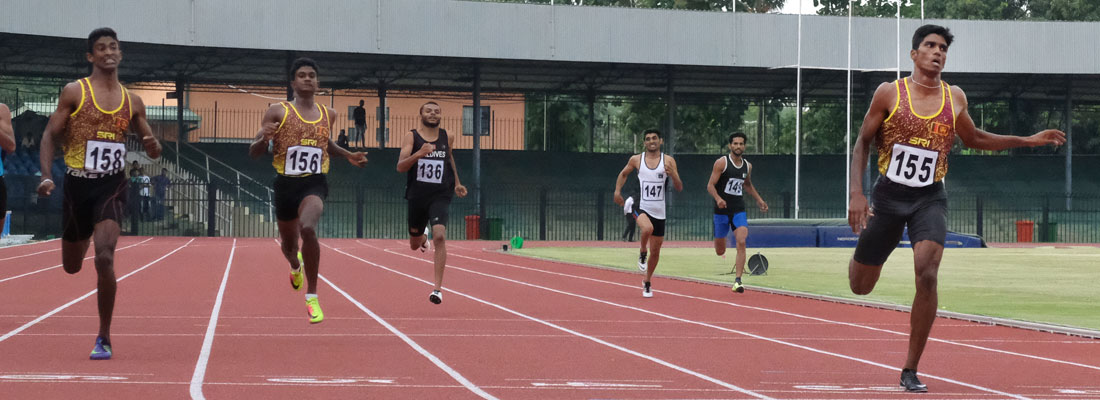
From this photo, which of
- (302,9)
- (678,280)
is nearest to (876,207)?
(678,280)

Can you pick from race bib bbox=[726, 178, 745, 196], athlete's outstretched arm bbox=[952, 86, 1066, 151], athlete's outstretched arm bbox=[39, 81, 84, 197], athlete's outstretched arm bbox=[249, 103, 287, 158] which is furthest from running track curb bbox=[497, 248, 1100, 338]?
athlete's outstretched arm bbox=[39, 81, 84, 197]

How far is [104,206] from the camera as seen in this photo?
8180mm

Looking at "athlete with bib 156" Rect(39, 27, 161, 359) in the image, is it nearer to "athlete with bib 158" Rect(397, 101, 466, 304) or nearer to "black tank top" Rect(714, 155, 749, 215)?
"athlete with bib 158" Rect(397, 101, 466, 304)

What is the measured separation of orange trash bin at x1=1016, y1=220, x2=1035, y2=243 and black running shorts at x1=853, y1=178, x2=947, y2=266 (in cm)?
3760

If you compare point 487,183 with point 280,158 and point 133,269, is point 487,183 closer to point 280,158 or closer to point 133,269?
point 133,269

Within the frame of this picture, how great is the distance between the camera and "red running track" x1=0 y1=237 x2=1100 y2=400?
22.9ft

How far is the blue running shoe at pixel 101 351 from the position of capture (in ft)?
26.1

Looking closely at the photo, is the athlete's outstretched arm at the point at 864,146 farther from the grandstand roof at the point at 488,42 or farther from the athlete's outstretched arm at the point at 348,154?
the grandstand roof at the point at 488,42

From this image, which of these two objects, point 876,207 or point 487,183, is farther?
point 487,183

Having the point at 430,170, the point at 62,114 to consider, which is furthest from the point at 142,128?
the point at 430,170

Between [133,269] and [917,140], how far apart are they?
49.8ft

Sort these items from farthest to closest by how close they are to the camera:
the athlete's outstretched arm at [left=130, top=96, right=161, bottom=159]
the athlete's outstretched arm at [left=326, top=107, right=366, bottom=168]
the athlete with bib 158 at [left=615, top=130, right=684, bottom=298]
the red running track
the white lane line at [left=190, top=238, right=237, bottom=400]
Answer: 1. the athlete with bib 158 at [left=615, top=130, right=684, bottom=298]
2. the athlete's outstretched arm at [left=326, top=107, right=366, bottom=168]
3. the athlete's outstretched arm at [left=130, top=96, right=161, bottom=159]
4. the red running track
5. the white lane line at [left=190, top=238, right=237, bottom=400]

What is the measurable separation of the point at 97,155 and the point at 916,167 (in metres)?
4.92

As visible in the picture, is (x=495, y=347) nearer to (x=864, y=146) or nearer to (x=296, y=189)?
(x=296, y=189)
